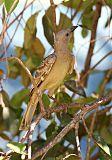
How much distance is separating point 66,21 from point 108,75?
0.36m

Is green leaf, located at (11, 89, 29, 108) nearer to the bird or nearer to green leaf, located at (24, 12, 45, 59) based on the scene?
green leaf, located at (24, 12, 45, 59)

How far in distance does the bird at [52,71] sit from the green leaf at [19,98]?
310mm

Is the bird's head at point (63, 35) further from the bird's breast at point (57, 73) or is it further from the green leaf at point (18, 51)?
the green leaf at point (18, 51)

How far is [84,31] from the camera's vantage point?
223 centimetres

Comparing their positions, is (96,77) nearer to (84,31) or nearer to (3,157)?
(84,31)

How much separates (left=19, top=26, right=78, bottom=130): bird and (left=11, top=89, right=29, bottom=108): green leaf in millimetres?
310

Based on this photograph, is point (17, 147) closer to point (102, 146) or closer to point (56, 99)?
point (102, 146)

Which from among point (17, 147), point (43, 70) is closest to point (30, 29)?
point (43, 70)

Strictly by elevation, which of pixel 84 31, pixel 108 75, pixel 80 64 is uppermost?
pixel 80 64

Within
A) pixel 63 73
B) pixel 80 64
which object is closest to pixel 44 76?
pixel 63 73

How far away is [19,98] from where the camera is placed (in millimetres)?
1916

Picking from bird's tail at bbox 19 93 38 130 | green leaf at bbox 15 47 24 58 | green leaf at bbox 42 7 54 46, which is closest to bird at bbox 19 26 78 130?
bird's tail at bbox 19 93 38 130

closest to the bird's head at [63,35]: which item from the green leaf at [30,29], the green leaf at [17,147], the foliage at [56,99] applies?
the foliage at [56,99]

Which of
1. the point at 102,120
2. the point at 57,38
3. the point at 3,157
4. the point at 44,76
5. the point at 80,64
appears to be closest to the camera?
the point at 3,157
